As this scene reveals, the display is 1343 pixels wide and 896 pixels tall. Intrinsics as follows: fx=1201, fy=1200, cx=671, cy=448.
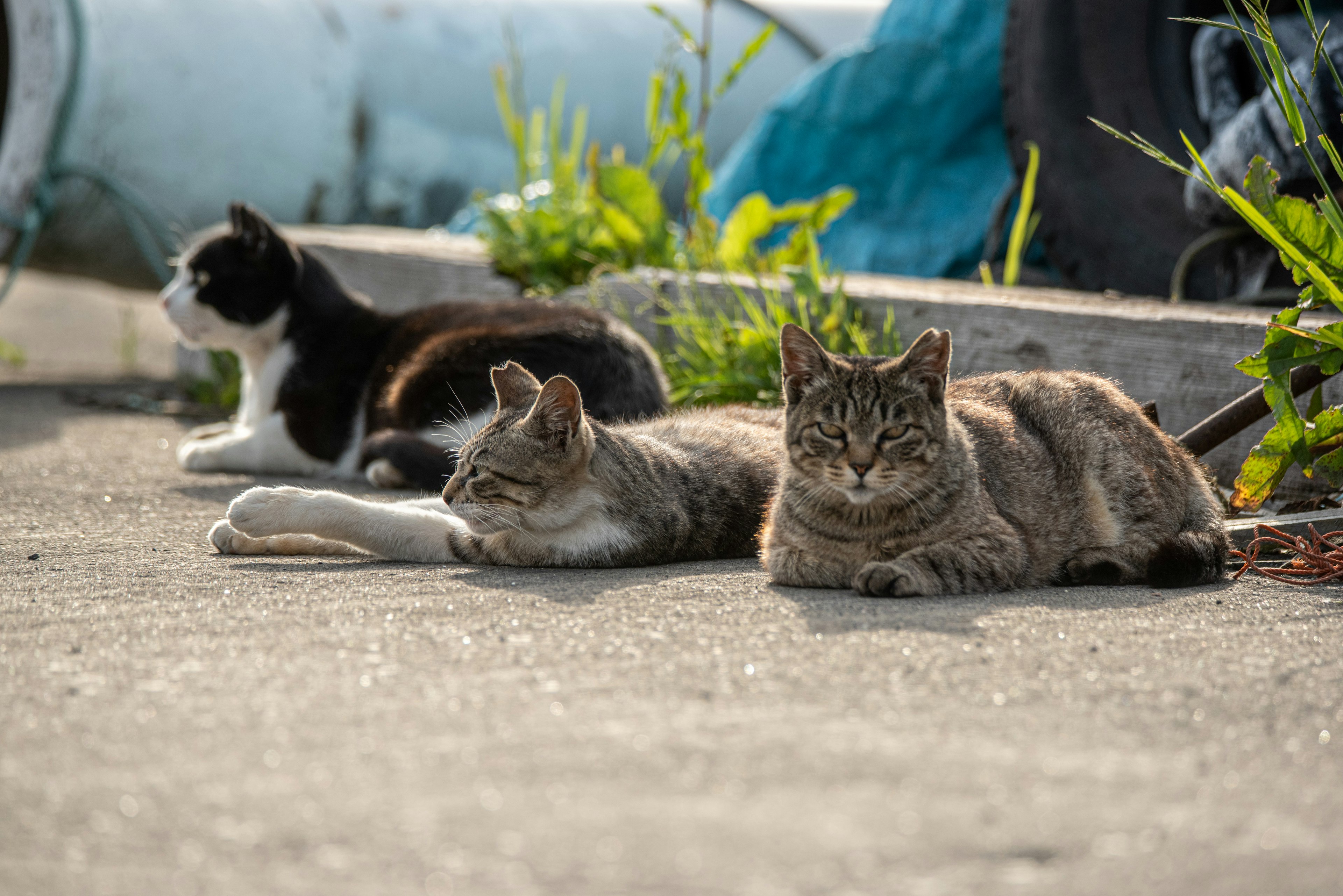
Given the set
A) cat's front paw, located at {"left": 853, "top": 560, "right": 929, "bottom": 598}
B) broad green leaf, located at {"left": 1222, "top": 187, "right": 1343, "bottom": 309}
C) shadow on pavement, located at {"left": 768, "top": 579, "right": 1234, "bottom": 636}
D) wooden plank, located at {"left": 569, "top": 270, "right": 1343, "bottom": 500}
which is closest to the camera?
shadow on pavement, located at {"left": 768, "top": 579, "right": 1234, "bottom": 636}

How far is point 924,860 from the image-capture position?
1365mm

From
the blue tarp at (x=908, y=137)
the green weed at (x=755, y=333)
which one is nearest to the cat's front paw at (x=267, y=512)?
the green weed at (x=755, y=333)

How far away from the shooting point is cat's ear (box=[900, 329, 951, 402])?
2807mm

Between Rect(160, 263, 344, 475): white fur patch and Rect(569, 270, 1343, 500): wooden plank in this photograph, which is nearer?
Rect(569, 270, 1343, 500): wooden plank

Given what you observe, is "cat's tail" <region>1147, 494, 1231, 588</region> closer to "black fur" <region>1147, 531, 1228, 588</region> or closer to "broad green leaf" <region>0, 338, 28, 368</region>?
"black fur" <region>1147, 531, 1228, 588</region>

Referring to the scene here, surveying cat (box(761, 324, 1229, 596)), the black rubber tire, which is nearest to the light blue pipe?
the black rubber tire

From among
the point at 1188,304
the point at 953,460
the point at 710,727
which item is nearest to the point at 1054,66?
→ the point at 1188,304

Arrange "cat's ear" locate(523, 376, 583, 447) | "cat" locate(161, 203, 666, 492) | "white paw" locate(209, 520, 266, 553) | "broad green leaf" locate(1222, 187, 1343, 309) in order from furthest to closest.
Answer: "cat" locate(161, 203, 666, 492) → "white paw" locate(209, 520, 266, 553) → "cat's ear" locate(523, 376, 583, 447) → "broad green leaf" locate(1222, 187, 1343, 309)

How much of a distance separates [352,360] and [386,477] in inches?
31.6

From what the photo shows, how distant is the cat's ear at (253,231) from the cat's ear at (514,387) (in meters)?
2.24

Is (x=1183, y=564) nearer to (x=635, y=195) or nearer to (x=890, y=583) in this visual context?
(x=890, y=583)

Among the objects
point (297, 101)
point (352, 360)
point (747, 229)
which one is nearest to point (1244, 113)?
point (747, 229)

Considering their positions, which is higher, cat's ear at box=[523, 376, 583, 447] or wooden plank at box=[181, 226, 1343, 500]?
wooden plank at box=[181, 226, 1343, 500]

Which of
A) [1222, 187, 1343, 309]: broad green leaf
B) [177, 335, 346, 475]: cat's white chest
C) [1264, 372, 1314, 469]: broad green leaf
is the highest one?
[1222, 187, 1343, 309]: broad green leaf
